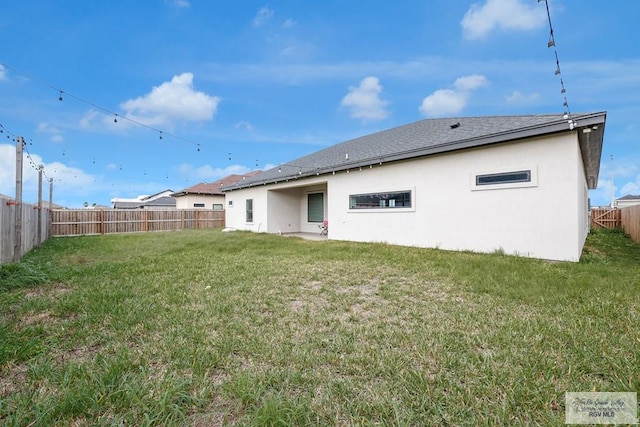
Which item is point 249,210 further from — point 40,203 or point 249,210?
point 40,203

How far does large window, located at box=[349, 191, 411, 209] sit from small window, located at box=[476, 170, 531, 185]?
81.2 inches

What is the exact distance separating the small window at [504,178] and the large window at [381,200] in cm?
206

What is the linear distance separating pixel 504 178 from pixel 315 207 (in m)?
8.80

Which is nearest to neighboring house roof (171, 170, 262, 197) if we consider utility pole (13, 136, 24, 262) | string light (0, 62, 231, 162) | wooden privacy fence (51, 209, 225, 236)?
wooden privacy fence (51, 209, 225, 236)

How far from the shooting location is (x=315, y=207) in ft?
47.9

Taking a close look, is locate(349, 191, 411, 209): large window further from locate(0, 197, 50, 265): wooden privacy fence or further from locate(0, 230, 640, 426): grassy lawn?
locate(0, 197, 50, 265): wooden privacy fence

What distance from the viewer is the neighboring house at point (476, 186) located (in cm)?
639

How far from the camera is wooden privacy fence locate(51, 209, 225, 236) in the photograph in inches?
607

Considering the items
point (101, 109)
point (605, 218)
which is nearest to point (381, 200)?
point (101, 109)

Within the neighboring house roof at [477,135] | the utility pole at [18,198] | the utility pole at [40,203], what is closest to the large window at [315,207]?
the neighboring house roof at [477,135]

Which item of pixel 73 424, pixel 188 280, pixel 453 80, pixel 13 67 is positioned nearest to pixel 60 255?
pixel 13 67

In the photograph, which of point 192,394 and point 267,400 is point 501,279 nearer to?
point 267,400

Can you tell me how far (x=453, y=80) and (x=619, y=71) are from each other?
456cm

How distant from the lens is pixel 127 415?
5.90 feet
